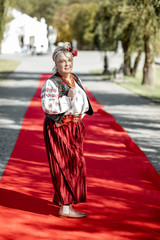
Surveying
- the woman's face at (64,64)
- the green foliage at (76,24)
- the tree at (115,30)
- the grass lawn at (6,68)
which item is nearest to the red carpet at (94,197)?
the woman's face at (64,64)

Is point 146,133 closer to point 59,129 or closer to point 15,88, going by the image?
point 59,129

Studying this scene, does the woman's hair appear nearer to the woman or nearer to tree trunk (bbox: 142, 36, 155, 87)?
the woman

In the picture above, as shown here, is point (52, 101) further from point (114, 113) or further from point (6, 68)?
point (6, 68)

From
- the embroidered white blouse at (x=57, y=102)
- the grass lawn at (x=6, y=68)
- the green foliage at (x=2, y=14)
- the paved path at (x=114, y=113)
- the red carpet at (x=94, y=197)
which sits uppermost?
the green foliage at (x=2, y=14)

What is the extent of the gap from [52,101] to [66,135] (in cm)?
38

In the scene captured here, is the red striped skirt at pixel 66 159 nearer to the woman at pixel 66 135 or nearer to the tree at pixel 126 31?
the woman at pixel 66 135

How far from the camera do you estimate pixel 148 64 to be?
20.6m

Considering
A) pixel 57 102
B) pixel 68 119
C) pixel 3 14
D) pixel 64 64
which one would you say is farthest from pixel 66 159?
pixel 3 14

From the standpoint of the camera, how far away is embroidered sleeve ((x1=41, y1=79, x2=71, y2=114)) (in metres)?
4.48

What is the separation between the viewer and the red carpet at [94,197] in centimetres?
434

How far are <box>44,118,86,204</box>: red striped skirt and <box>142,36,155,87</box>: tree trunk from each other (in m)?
14.9

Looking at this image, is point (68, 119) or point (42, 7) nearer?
point (68, 119)

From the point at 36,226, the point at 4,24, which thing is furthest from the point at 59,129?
the point at 4,24

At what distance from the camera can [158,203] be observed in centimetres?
519
